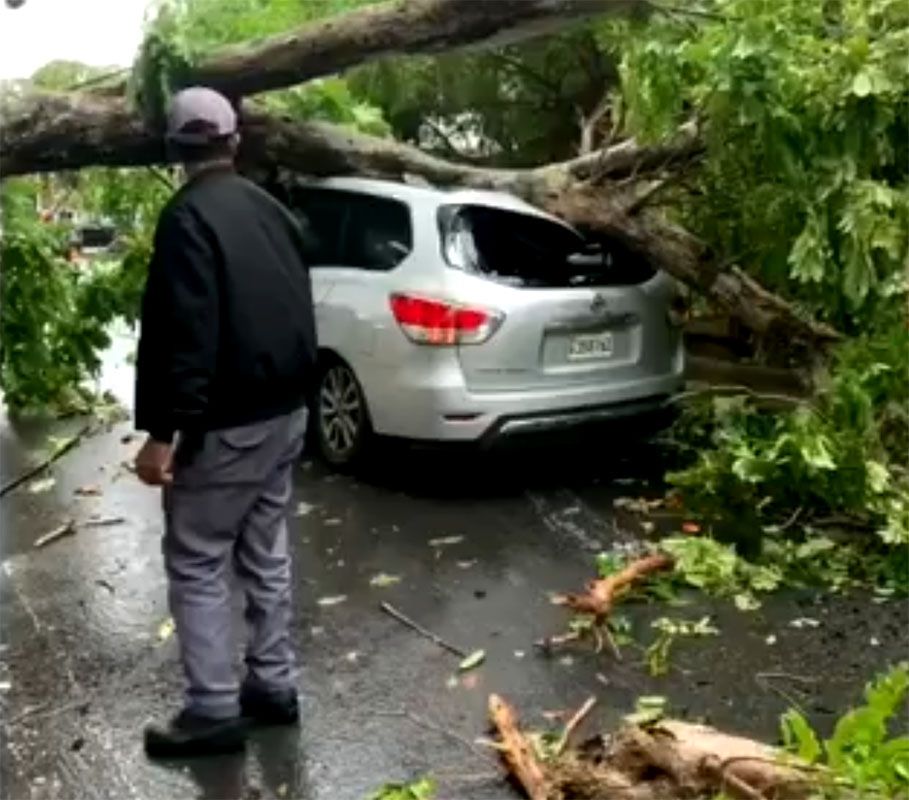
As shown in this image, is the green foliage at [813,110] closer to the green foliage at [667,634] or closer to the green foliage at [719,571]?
the green foliage at [719,571]

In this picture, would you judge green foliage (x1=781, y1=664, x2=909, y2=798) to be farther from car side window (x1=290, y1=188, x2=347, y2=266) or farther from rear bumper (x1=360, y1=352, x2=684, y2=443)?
car side window (x1=290, y1=188, x2=347, y2=266)

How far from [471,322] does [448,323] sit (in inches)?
5.1

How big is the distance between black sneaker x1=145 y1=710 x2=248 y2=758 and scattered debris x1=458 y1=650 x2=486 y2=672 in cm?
109

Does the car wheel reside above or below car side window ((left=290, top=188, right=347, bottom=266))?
below

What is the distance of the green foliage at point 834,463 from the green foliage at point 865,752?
2698 millimetres

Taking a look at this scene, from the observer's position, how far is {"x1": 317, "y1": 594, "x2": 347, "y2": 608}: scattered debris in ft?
19.7

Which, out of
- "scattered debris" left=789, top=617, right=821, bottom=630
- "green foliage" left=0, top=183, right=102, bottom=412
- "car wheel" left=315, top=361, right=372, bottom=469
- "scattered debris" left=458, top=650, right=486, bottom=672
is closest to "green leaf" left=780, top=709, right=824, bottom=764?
"scattered debris" left=458, top=650, right=486, bottom=672

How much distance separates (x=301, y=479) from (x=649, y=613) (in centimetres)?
296

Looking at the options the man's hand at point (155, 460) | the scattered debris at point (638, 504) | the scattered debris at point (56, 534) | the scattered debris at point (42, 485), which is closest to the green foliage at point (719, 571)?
the scattered debris at point (638, 504)

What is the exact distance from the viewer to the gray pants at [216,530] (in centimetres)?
432

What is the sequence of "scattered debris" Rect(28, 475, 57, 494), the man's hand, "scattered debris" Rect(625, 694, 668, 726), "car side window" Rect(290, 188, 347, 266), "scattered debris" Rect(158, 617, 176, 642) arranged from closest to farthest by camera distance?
the man's hand → "scattered debris" Rect(625, 694, 668, 726) → "scattered debris" Rect(158, 617, 176, 642) → "scattered debris" Rect(28, 475, 57, 494) → "car side window" Rect(290, 188, 347, 266)

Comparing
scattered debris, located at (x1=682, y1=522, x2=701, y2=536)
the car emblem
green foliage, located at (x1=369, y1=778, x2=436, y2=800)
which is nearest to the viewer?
green foliage, located at (x1=369, y1=778, x2=436, y2=800)

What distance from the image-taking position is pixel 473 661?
5289 millimetres

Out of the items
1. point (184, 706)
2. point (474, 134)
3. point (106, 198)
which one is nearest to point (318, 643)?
point (184, 706)
